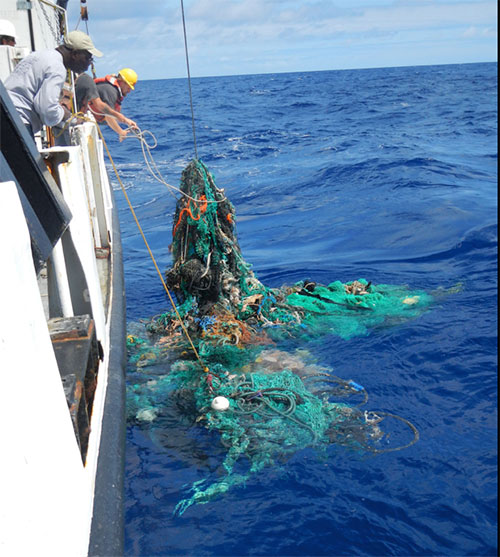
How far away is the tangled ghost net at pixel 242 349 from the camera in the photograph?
173 inches

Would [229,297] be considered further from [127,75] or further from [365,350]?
[127,75]

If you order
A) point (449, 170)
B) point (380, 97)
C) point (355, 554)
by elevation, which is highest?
point (380, 97)

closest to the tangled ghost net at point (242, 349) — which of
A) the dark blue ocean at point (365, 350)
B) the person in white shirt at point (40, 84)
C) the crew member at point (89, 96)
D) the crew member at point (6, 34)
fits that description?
the dark blue ocean at point (365, 350)

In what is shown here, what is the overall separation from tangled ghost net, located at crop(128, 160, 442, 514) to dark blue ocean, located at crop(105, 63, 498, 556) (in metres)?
0.17

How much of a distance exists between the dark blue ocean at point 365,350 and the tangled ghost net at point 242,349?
17 centimetres

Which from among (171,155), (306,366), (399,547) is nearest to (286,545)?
(399,547)

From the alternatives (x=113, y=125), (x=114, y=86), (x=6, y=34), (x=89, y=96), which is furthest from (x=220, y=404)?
(x=114, y=86)

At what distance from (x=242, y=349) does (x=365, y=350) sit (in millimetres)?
1302

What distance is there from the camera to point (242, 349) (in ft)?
19.0

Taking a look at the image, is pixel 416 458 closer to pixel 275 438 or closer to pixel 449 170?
pixel 275 438

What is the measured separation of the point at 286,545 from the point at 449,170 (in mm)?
14814

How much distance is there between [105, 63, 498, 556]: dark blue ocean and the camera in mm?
3578

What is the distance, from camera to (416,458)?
13.5 ft

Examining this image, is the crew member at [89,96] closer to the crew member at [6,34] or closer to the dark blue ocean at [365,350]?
the crew member at [6,34]
